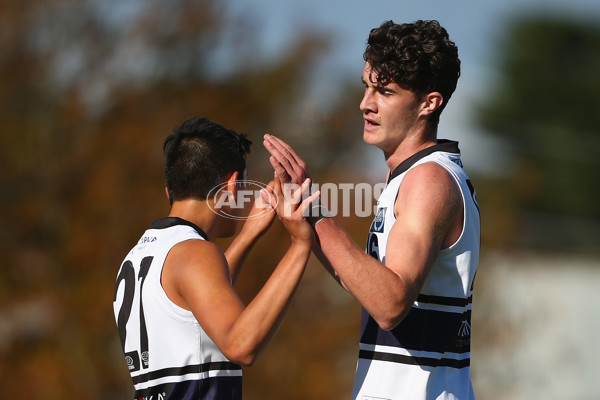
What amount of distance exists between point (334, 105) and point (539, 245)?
18.8 meters

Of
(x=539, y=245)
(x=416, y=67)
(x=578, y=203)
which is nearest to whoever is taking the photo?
(x=416, y=67)

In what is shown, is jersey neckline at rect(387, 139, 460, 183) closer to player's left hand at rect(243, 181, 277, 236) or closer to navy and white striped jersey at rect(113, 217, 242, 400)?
player's left hand at rect(243, 181, 277, 236)

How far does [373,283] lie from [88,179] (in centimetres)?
1403

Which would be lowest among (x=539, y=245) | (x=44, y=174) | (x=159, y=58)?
(x=539, y=245)

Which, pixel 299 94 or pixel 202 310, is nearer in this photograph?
pixel 202 310

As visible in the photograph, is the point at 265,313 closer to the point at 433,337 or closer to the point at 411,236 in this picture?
the point at 411,236

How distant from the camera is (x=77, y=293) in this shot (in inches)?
666

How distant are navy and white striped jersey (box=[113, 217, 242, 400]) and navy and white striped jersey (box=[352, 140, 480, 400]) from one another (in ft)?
2.28

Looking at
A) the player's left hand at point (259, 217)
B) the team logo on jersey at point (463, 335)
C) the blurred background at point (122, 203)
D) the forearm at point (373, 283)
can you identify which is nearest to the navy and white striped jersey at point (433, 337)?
the team logo on jersey at point (463, 335)

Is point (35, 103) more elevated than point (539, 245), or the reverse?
point (35, 103)

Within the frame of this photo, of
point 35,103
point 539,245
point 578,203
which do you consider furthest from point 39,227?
point 578,203

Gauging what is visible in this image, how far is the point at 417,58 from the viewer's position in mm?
4133

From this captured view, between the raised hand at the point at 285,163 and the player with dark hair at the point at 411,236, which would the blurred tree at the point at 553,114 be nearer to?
the player with dark hair at the point at 411,236

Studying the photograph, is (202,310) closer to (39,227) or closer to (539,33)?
(39,227)
